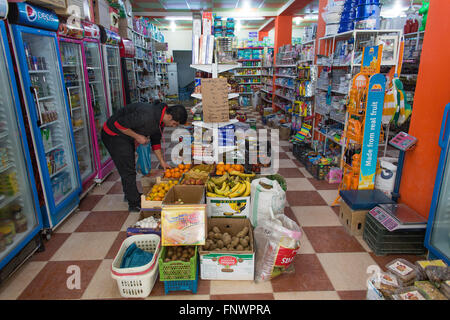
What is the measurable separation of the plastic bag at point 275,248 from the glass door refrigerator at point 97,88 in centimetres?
334

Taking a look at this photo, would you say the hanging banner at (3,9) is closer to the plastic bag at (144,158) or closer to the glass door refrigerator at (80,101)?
the glass door refrigerator at (80,101)

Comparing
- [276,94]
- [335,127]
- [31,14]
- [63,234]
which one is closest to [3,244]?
[63,234]

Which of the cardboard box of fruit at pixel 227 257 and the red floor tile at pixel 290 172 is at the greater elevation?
the cardboard box of fruit at pixel 227 257

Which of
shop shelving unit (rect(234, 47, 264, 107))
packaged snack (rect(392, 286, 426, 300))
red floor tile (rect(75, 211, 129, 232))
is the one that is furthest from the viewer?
shop shelving unit (rect(234, 47, 264, 107))

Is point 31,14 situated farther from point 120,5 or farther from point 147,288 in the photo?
point 120,5

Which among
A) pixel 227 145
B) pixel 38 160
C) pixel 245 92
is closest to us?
pixel 38 160

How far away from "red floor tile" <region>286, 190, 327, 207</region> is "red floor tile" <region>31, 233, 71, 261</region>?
3048 millimetres

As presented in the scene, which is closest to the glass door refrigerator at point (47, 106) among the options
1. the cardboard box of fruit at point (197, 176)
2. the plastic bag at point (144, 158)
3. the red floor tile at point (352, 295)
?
the plastic bag at point (144, 158)

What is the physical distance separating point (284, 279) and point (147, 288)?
1.26 metres

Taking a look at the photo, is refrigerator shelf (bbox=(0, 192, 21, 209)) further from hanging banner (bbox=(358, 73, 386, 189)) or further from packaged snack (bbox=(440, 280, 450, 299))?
hanging banner (bbox=(358, 73, 386, 189))

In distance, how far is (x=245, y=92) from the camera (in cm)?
1441

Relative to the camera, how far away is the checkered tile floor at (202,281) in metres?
2.57

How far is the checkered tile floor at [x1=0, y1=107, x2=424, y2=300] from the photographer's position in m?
2.57

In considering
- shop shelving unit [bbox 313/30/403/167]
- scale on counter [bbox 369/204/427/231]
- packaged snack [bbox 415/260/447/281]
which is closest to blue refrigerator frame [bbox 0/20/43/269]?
packaged snack [bbox 415/260/447/281]
